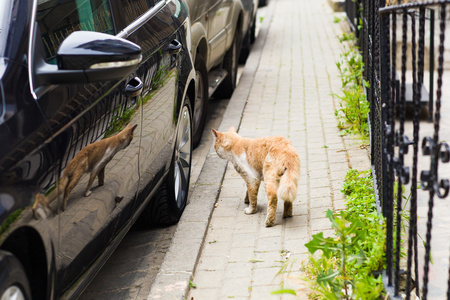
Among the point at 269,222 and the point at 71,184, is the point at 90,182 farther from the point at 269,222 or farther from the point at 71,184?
the point at 269,222

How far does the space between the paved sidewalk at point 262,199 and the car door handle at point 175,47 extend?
1235 mm

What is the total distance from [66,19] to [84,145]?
80cm

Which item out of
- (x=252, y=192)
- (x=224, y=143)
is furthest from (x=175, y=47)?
(x=252, y=192)

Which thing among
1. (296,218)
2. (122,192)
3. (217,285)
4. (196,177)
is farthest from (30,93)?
(196,177)

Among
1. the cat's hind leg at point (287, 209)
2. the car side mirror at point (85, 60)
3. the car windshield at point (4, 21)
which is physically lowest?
the cat's hind leg at point (287, 209)

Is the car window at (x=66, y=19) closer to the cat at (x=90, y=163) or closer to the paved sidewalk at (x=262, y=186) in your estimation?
the cat at (x=90, y=163)

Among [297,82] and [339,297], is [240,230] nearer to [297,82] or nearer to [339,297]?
[339,297]

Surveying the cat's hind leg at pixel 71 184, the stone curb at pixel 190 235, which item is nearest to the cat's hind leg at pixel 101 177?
the cat's hind leg at pixel 71 184

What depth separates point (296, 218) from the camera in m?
4.73

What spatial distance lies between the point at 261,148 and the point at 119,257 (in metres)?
1.30

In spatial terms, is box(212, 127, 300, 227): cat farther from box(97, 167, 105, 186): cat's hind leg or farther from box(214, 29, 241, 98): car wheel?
box(214, 29, 241, 98): car wheel

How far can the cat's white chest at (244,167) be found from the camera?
15.8 feet

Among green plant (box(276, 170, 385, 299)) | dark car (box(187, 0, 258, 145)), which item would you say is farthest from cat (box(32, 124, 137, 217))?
dark car (box(187, 0, 258, 145))

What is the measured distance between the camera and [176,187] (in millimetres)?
4902
